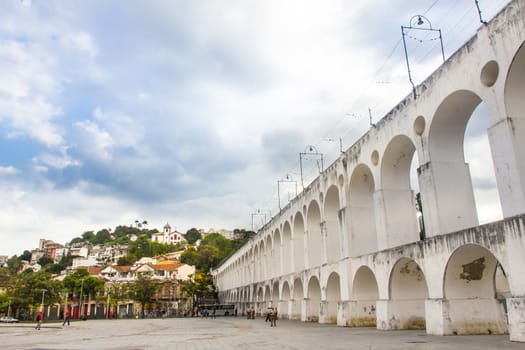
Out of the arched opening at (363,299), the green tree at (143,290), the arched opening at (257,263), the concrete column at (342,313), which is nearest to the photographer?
the arched opening at (363,299)

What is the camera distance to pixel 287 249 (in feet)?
126

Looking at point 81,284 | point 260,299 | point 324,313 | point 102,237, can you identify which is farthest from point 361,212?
point 102,237

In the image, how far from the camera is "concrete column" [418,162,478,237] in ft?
54.4

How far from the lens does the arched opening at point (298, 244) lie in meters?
34.3

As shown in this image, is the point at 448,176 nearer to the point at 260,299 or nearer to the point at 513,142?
the point at 513,142

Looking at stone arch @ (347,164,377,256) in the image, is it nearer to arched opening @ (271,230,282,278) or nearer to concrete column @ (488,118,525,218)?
concrete column @ (488,118,525,218)

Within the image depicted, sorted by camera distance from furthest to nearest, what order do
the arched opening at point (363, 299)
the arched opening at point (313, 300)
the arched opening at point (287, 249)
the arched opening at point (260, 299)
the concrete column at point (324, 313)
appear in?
the arched opening at point (260, 299) < the arched opening at point (287, 249) < the arched opening at point (313, 300) < the concrete column at point (324, 313) < the arched opening at point (363, 299)

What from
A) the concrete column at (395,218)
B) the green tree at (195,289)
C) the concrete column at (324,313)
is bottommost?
the concrete column at (324,313)

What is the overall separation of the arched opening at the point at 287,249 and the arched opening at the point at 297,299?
2462 mm

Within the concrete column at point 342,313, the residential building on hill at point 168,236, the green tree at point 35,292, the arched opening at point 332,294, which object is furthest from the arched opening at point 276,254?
the residential building on hill at point 168,236

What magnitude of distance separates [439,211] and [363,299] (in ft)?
26.6

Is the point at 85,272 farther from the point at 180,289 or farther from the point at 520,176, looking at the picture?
the point at 520,176

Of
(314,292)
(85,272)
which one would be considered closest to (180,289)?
(85,272)

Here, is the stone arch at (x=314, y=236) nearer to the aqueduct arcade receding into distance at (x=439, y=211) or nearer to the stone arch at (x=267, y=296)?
the aqueduct arcade receding into distance at (x=439, y=211)
